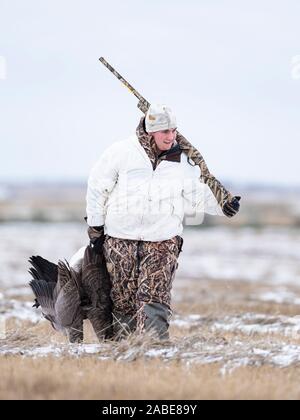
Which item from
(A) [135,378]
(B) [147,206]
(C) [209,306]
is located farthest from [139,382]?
(C) [209,306]

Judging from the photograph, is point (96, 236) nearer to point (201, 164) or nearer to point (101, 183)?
point (101, 183)

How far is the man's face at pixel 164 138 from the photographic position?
8.53 meters

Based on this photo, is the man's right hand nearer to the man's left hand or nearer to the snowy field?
the snowy field

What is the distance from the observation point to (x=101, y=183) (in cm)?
864

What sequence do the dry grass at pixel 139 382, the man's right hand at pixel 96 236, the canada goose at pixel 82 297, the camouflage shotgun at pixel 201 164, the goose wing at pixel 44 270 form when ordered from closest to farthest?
the dry grass at pixel 139 382
the camouflage shotgun at pixel 201 164
the man's right hand at pixel 96 236
the canada goose at pixel 82 297
the goose wing at pixel 44 270

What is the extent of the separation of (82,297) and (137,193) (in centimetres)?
129

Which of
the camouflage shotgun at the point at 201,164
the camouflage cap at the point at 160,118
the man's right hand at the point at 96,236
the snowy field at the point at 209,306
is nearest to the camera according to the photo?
the snowy field at the point at 209,306

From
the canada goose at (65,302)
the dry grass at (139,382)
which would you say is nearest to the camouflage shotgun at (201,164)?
the canada goose at (65,302)

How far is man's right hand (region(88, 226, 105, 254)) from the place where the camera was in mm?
8896

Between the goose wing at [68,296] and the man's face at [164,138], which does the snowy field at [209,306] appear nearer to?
the goose wing at [68,296]

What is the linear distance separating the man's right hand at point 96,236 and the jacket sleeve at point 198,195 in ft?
2.84

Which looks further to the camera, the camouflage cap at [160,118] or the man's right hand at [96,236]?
the man's right hand at [96,236]

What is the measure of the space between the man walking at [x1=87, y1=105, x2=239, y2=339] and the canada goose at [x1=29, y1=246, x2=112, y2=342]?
0.79 feet

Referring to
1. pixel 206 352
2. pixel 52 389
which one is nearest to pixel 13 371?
pixel 52 389
